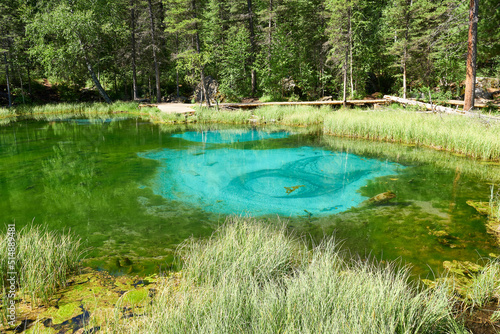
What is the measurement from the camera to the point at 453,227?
16.3 feet

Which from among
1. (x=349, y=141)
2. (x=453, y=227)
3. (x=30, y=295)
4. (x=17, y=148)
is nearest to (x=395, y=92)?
(x=349, y=141)

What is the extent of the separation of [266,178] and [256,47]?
73.7ft

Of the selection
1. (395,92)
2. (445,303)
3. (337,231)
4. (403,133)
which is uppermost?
(395,92)

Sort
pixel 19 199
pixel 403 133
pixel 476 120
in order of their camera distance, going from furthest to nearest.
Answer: pixel 403 133 → pixel 476 120 → pixel 19 199

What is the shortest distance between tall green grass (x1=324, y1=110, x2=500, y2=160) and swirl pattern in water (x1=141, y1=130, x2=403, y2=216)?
2331mm

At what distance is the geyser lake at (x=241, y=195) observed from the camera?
14.8 ft

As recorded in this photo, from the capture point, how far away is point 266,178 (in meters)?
7.96

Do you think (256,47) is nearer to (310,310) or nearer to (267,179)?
(267,179)

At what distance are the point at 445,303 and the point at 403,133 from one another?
32.0ft

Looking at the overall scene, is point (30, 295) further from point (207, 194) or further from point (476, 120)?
point (476, 120)

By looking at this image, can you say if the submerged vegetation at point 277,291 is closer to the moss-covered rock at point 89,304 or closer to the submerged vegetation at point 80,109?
the moss-covered rock at point 89,304

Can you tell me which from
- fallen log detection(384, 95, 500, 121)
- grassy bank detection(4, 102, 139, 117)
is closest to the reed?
fallen log detection(384, 95, 500, 121)

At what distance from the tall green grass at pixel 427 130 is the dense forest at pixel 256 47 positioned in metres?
8.22

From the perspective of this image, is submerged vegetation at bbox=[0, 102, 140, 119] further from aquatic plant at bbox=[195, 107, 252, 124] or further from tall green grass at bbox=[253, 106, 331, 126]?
tall green grass at bbox=[253, 106, 331, 126]
